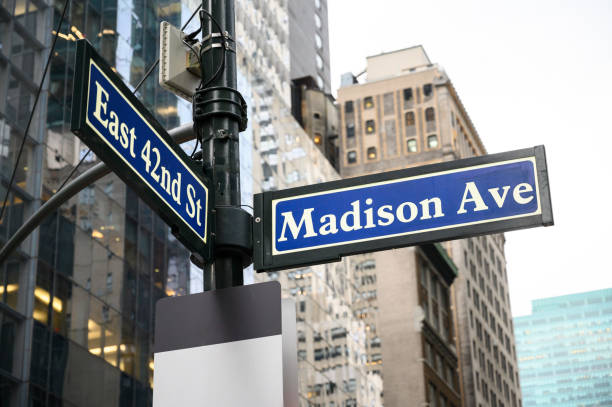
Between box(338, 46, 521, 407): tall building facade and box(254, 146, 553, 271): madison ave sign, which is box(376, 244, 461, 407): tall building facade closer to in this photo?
box(338, 46, 521, 407): tall building facade

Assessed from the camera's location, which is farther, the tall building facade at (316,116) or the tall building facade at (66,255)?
the tall building facade at (316,116)

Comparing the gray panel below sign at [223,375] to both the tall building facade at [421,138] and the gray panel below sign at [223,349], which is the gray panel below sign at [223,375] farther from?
the tall building facade at [421,138]

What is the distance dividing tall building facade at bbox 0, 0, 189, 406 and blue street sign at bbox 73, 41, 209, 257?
993 inches

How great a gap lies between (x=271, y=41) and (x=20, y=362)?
51.1 m

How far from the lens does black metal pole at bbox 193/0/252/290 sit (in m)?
5.48

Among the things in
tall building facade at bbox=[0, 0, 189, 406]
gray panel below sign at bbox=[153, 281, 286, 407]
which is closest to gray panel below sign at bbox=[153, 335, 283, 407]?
gray panel below sign at bbox=[153, 281, 286, 407]

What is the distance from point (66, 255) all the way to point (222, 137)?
28226 mm

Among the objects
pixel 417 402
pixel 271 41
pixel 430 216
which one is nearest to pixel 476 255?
pixel 417 402

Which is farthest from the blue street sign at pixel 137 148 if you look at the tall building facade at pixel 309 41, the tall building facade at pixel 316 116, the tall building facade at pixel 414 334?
the tall building facade at pixel 309 41

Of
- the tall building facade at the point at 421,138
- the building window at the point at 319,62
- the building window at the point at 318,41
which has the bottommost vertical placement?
the tall building facade at the point at 421,138

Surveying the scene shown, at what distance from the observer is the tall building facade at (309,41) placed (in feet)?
414

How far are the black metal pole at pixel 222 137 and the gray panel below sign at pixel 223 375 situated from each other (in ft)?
1.79

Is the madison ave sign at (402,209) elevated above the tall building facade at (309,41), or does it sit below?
below

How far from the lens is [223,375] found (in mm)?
4871
